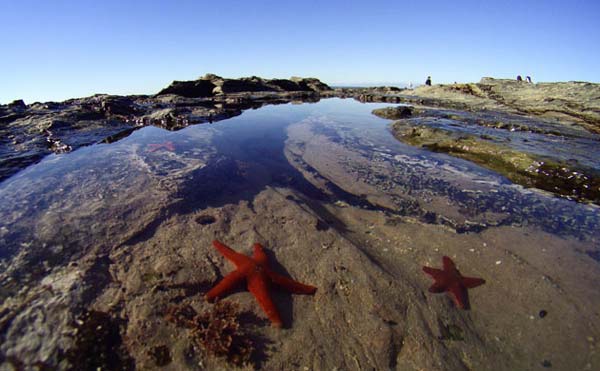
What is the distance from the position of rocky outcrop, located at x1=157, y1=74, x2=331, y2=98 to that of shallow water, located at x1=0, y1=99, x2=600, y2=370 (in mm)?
19227

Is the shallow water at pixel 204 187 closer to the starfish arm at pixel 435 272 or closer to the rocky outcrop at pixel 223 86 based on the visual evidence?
the starfish arm at pixel 435 272

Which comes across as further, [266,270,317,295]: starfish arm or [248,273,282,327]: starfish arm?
[266,270,317,295]: starfish arm

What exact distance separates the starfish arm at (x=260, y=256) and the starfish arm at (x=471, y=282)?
321 cm

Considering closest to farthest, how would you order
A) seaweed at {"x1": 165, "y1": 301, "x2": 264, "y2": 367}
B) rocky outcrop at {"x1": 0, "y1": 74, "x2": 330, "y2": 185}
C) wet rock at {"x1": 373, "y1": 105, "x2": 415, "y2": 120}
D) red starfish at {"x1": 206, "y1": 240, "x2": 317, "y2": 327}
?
seaweed at {"x1": 165, "y1": 301, "x2": 264, "y2": 367} → red starfish at {"x1": 206, "y1": 240, "x2": 317, "y2": 327} → rocky outcrop at {"x1": 0, "y1": 74, "x2": 330, "y2": 185} → wet rock at {"x1": 373, "y1": 105, "x2": 415, "y2": 120}

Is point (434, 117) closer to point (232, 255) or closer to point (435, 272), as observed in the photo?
point (435, 272)

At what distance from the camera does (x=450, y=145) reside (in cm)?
1174

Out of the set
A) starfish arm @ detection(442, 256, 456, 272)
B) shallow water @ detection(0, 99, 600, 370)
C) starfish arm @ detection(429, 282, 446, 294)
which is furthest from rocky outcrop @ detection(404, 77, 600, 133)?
starfish arm @ detection(429, 282, 446, 294)

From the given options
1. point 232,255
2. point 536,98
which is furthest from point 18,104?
point 536,98

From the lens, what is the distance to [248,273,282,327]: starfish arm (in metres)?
3.65

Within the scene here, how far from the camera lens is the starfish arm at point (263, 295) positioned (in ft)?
12.0

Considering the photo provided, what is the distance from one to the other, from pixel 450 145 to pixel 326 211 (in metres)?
8.07

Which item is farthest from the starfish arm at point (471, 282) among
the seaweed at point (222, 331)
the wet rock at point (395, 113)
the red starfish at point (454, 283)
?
the wet rock at point (395, 113)

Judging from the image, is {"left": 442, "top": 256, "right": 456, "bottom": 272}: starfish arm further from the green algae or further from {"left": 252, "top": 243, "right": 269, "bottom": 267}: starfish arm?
the green algae

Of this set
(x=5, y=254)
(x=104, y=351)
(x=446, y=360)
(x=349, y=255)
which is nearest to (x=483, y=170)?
(x=349, y=255)
